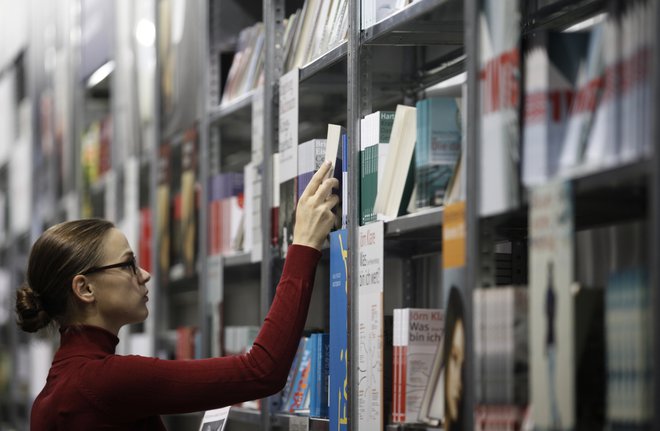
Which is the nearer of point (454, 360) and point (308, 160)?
point (454, 360)

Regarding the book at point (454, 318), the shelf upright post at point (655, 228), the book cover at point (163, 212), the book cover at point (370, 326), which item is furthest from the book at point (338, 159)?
the book cover at point (163, 212)

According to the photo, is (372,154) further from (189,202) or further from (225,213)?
(189,202)

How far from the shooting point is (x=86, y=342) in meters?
2.66

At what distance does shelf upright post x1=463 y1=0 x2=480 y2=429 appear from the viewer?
2.21 m

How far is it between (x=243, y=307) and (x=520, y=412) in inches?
83.3

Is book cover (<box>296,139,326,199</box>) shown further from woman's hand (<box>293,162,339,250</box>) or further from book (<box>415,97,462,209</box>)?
book (<box>415,97,462,209</box>)

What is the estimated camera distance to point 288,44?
3457 millimetres

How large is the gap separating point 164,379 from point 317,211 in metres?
0.57

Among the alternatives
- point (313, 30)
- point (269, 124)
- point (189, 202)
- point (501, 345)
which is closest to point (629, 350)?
point (501, 345)

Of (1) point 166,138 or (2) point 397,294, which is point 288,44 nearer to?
(2) point 397,294

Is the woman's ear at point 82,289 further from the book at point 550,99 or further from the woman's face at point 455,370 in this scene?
the book at point 550,99

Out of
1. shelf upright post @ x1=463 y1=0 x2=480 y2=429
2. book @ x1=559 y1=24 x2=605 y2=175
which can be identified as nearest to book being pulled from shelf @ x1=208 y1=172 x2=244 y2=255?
shelf upright post @ x1=463 y1=0 x2=480 y2=429

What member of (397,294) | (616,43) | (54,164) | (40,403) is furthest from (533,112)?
(54,164)

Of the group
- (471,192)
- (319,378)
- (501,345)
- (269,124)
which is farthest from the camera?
(269,124)
